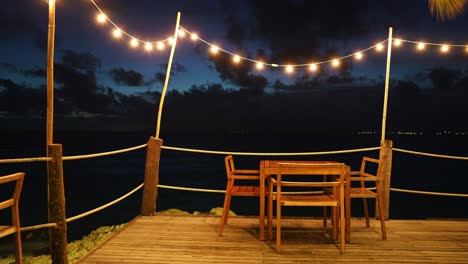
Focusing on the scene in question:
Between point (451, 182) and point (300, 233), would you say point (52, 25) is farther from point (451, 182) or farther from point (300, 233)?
point (451, 182)

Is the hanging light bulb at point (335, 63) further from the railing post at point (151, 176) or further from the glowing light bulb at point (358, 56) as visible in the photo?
the railing post at point (151, 176)

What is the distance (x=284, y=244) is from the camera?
335 cm

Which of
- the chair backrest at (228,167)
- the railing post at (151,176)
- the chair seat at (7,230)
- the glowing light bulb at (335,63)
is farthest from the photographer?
the glowing light bulb at (335,63)

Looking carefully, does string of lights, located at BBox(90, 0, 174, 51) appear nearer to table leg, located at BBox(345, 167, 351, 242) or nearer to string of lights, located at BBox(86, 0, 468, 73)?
string of lights, located at BBox(86, 0, 468, 73)

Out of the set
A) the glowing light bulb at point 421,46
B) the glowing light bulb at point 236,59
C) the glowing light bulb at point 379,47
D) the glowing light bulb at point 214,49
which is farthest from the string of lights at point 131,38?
the glowing light bulb at point 421,46

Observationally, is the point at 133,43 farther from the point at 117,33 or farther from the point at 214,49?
the point at 214,49

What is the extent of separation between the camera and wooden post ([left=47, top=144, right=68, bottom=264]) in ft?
8.73

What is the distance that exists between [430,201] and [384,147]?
2842cm

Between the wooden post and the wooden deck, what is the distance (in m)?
0.24

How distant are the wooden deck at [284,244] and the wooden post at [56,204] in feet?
0.79

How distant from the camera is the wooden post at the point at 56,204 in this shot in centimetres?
266

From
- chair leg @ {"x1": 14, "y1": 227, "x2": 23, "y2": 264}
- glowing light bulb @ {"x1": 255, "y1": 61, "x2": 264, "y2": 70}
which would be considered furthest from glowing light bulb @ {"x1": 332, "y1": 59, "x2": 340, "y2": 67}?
chair leg @ {"x1": 14, "y1": 227, "x2": 23, "y2": 264}

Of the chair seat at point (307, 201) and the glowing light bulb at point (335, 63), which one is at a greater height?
the glowing light bulb at point (335, 63)

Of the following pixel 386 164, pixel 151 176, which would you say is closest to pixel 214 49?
pixel 151 176
